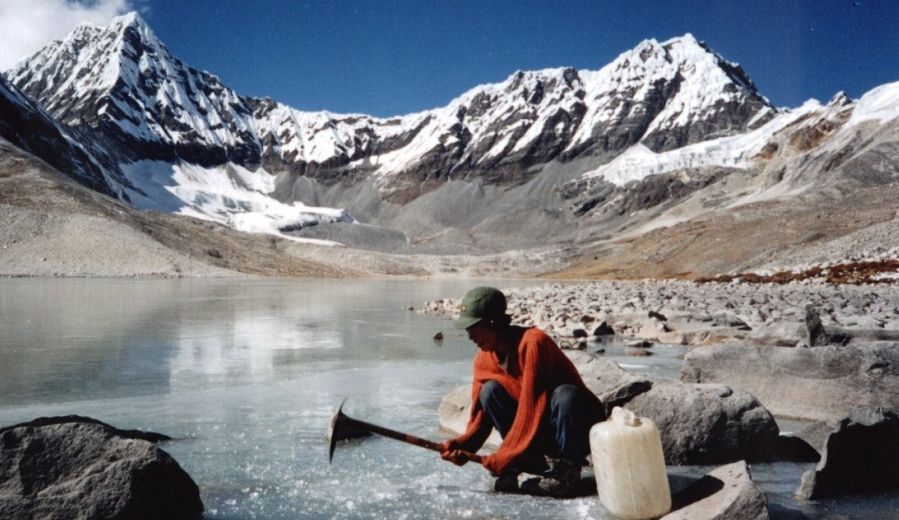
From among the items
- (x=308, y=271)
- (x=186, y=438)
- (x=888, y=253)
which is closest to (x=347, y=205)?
(x=308, y=271)

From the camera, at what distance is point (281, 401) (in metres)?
9.03

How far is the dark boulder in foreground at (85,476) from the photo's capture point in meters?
4.24

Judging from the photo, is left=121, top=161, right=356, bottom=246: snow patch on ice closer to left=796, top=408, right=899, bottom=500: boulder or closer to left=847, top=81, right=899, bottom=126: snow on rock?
left=847, top=81, right=899, bottom=126: snow on rock

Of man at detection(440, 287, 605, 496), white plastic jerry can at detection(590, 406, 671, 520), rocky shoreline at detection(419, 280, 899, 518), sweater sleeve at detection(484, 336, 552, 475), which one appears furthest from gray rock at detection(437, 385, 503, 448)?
white plastic jerry can at detection(590, 406, 671, 520)

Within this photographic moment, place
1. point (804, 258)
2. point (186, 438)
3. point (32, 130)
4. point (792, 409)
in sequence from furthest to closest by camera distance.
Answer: point (32, 130)
point (804, 258)
point (792, 409)
point (186, 438)

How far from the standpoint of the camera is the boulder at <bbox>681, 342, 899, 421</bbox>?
7125 millimetres

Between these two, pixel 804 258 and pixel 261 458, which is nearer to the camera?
pixel 261 458

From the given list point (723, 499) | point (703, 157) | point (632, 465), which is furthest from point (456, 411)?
point (703, 157)

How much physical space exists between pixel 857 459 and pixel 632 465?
2072 millimetres

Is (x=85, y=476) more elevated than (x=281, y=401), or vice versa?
(x=85, y=476)

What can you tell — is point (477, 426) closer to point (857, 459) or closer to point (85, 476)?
point (85, 476)

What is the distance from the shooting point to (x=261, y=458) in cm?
618

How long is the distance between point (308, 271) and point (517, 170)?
330 ft

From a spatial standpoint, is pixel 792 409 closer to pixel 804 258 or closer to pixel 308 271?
pixel 804 258
